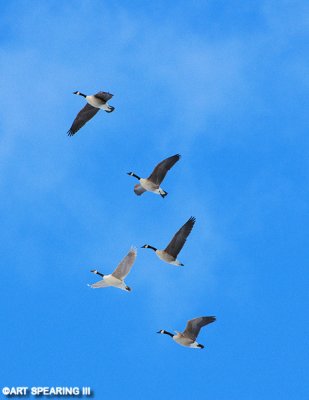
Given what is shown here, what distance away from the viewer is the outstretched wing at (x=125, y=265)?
28.9 metres

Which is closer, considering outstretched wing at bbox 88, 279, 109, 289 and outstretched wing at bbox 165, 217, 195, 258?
outstretched wing at bbox 165, 217, 195, 258

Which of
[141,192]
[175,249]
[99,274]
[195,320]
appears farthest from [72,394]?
[141,192]

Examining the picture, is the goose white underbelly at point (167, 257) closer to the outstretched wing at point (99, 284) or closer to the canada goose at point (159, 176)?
the outstretched wing at point (99, 284)

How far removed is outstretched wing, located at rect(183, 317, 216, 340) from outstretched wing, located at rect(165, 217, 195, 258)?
10.4 ft

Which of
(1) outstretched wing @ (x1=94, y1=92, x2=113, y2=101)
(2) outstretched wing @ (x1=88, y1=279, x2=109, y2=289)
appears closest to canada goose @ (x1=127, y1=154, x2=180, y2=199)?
(1) outstretched wing @ (x1=94, y1=92, x2=113, y2=101)

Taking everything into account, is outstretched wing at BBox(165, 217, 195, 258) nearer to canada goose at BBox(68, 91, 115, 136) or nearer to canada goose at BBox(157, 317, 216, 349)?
canada goose at BBox(157, 317, 216, 349)

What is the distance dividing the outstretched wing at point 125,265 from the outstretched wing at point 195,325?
305cm

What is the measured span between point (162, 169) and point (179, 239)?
2.58 m

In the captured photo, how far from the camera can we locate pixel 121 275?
96.6 ft

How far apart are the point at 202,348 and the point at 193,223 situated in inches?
167

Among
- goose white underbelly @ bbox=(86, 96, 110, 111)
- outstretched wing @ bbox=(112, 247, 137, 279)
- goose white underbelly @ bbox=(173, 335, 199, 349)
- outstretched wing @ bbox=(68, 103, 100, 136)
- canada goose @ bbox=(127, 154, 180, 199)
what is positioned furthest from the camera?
outstretched wing @ bbox=(68, 103, 100, 136)

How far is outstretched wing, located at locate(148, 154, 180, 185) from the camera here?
1160 inches

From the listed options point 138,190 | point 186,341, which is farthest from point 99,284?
point 138,190

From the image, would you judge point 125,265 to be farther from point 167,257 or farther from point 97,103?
point 97,103
